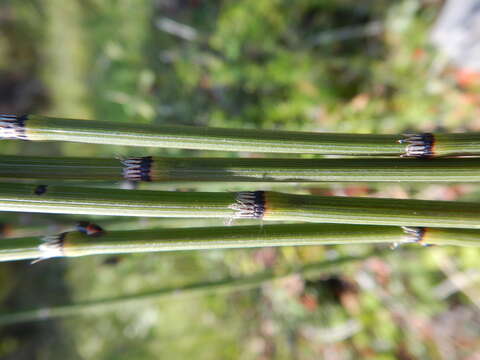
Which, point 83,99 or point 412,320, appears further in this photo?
point 83,99

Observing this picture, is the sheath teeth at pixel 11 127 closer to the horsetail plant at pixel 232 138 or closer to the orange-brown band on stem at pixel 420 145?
the horsetail plant at pixel 232 138

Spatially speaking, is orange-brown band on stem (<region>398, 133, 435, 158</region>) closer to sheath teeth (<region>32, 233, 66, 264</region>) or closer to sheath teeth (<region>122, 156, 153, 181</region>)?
sheath teeth (<region>122, 156, 153, 181</region>)

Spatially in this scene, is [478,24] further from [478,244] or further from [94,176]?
[94,176]

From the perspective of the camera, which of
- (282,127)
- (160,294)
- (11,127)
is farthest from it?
(282,127)

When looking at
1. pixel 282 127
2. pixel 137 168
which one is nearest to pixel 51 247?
pixel 137 168

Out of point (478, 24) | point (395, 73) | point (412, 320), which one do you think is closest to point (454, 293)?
point (412, 320)

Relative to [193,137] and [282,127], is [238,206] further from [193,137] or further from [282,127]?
[282,127]
